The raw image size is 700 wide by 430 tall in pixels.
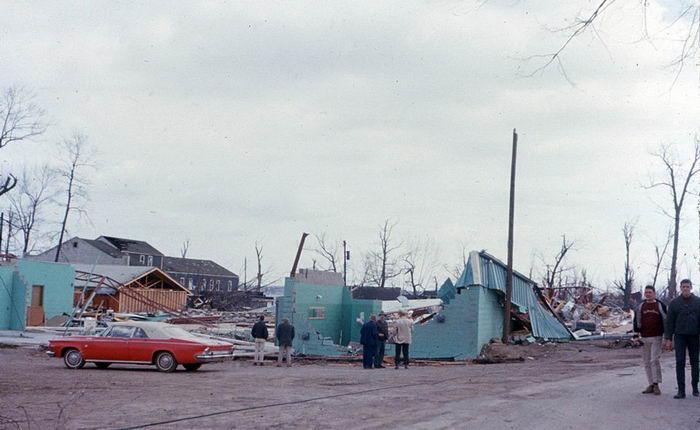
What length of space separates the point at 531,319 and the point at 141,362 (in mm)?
18706

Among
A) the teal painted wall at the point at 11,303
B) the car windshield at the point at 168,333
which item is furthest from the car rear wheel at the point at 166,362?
the teal painted wall at the point at 11,303

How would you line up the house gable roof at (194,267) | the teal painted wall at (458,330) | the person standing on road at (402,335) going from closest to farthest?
the person standing on road at (402,335) → the teal painted wall at (458,330) → the house gable roof at (194,267)

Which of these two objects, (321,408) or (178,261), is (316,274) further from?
(178,261)

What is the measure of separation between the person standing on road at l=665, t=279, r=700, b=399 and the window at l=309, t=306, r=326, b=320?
67.6ft

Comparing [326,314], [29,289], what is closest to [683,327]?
[326,314]

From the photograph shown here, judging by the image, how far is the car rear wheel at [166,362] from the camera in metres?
20.9

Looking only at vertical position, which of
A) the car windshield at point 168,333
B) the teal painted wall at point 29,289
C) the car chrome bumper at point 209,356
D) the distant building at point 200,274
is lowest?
the car chrome bumper at point 209,356

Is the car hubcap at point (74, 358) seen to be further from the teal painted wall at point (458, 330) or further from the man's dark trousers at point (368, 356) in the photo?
the teal painted wall at point (458, 330)

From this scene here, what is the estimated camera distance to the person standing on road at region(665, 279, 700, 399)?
12234 millimetres

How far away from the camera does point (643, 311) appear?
13.1 m

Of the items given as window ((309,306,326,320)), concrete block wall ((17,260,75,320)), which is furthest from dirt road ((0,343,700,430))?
concrete block wall ((17,260,75,320))

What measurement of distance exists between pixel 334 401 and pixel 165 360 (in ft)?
31.7

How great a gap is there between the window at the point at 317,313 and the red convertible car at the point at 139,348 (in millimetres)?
10647

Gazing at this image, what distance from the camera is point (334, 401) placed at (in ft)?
41.5
